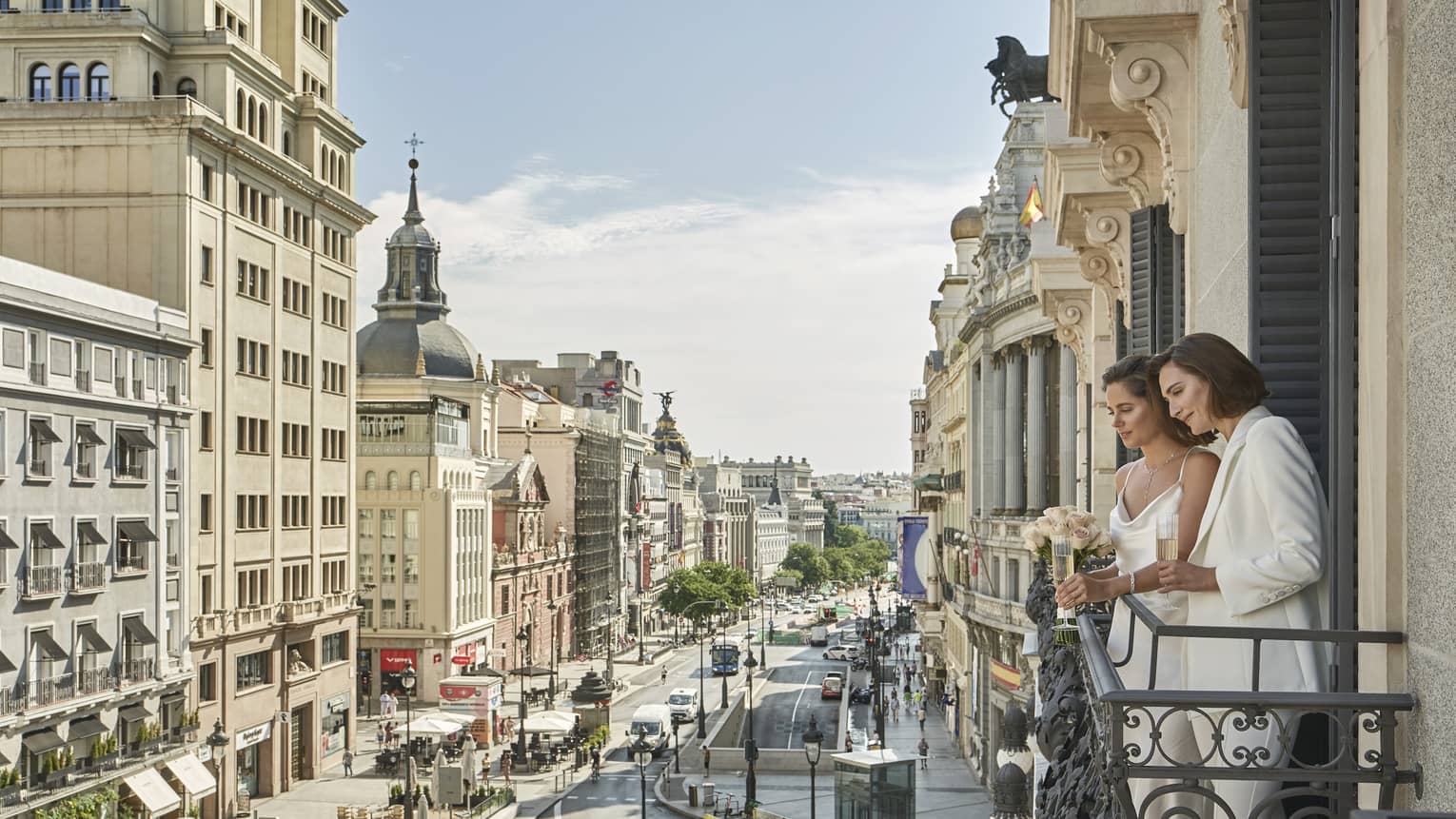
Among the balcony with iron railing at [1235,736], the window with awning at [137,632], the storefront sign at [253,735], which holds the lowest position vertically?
the storefront sign at [253,735]

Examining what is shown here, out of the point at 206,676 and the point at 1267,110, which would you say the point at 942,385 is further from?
the point at 1267,110

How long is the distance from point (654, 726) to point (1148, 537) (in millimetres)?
61912

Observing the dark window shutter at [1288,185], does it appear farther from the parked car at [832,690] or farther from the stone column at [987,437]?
the parked car at [832,690]

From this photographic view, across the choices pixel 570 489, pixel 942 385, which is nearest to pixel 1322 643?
pixel 942 385

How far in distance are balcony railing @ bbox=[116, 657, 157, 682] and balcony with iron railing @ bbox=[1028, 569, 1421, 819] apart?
41214 millimetres

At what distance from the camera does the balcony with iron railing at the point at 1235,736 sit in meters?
4.70

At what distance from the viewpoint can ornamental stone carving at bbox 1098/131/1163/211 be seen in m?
12.4

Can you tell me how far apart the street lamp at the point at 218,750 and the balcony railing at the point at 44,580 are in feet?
23.2

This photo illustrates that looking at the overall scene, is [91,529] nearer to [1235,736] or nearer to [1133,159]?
[1133,159]

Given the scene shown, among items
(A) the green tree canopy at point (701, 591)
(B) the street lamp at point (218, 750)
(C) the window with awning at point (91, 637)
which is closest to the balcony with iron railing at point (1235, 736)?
(C) the window with awning at point (91, 637)

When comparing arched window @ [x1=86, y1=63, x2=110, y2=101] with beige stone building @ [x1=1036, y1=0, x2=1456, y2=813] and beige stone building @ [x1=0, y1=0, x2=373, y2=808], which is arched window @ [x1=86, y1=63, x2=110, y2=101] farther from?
beige stone building @ [x1=1036, y1=0, x2=1456, y2=813]

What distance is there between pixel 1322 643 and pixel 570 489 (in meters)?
111

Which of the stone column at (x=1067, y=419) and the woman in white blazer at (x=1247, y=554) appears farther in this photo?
the stone column at (x=1067, y=419)

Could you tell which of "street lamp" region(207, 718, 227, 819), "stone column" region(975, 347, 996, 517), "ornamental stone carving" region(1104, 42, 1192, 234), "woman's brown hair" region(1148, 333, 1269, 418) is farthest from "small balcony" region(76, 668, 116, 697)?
"woman's brown hair" region(1148, 333, 1269, 418)
